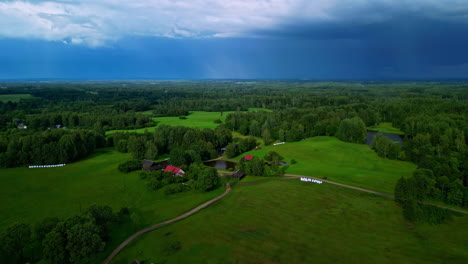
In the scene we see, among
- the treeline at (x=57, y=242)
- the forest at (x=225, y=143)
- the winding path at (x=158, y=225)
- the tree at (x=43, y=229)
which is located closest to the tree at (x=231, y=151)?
the forest at (x=225, y=143)

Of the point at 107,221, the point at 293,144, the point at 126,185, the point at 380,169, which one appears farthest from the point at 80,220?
the point at 293,144

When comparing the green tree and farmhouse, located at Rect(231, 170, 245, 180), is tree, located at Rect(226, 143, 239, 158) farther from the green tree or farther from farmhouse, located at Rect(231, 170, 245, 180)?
the green tree

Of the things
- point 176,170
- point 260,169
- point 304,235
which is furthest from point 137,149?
point 304,235

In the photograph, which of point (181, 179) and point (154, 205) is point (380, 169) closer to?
point (181, 179)

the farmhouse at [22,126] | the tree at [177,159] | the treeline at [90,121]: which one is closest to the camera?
the tree at [177,159]

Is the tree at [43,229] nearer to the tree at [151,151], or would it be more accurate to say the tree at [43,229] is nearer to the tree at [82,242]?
the tree at [82,242]

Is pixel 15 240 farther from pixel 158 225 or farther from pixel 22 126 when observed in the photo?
pixel 22 126
